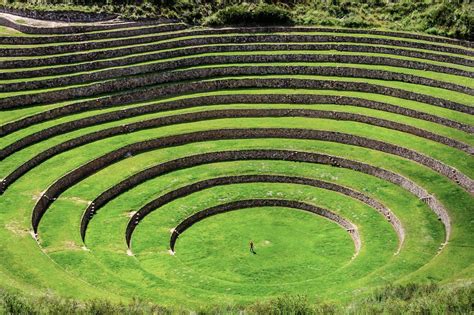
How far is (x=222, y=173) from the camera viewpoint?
49.4m

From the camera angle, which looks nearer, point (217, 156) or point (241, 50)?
point (217, 156)

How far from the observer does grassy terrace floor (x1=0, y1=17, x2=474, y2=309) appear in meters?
Answer: 36.4

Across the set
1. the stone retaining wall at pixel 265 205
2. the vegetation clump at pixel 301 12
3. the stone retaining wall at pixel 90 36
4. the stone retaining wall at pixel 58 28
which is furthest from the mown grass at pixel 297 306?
the vegetation clump at pixel 301 12

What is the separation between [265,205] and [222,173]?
453cm

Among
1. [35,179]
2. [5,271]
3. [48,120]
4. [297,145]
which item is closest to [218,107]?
[297,145]

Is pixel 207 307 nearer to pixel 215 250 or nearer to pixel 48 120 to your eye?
pixel 215 250

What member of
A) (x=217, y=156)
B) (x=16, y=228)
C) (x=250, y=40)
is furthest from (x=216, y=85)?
(x=16, y=228)

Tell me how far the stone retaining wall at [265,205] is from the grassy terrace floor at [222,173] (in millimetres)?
378

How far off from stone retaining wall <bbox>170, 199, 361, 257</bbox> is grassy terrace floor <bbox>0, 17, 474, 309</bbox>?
38cm

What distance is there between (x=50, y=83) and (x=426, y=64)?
3552 centimetres

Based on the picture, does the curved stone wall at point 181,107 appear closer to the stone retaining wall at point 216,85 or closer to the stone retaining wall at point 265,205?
the stone retaining wall at point 216,85

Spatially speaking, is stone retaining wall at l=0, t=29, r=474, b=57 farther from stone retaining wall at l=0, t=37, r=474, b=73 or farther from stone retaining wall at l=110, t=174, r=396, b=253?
stone retaining wall at l=110, t=174, r=396, b=253

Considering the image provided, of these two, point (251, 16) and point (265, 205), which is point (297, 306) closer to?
point (265, 205)

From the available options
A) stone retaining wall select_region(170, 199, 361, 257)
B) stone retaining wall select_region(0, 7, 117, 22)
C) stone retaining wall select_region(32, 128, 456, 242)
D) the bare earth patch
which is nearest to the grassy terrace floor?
the bare earth patch
